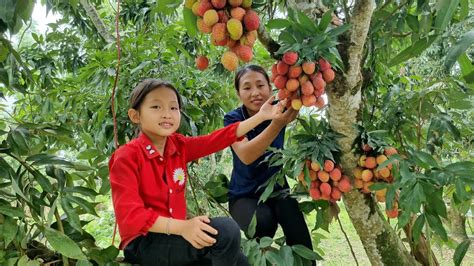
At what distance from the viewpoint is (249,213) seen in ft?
4.58

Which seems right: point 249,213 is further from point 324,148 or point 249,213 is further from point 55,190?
point 55,190

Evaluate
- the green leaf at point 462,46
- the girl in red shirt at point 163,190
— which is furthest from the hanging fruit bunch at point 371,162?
the green leaf at point 462,46

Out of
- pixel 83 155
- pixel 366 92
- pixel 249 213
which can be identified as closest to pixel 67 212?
pixel 83 155

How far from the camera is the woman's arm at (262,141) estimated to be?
1.15 m

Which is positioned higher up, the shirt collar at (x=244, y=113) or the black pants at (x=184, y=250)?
the shirt collar at (x=244, y=113)

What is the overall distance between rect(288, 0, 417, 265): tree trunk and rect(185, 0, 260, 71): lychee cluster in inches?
9.9

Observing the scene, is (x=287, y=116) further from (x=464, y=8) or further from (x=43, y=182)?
(x=43, y=182)

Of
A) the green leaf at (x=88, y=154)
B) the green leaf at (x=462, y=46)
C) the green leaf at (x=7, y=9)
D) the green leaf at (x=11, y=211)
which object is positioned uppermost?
the green leaf at (x=7, y=9)

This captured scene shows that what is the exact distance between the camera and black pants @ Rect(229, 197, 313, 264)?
53.9 inches

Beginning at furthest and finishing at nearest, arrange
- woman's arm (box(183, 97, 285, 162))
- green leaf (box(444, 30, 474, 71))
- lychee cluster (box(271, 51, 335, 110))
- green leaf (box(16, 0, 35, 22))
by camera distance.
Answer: woman's arm (box(183, 97, 285, 162)) < lychee cluster (box(271, 51, 335, 110)) < green leaf (box(16, 0, 35, 22)) < green leaf (box(444, 30, 474, 71))

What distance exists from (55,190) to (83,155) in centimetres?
43

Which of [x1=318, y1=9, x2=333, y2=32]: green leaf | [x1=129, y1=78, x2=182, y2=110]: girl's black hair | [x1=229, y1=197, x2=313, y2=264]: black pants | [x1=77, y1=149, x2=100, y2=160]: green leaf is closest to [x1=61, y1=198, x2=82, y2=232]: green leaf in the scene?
[x1=129, y1=78, x2=182, y2=110]: girl's black hair

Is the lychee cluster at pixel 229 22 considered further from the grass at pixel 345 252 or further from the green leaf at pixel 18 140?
the grass at pixel 345 252

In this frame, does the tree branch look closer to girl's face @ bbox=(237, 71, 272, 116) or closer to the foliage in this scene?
the foliage
